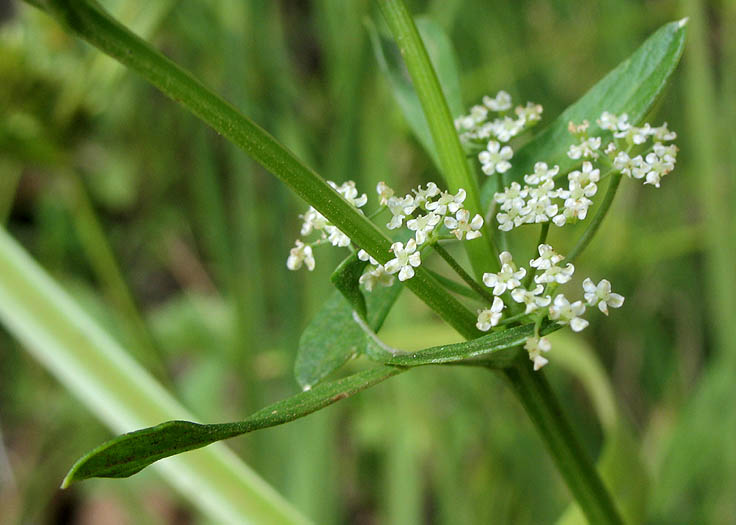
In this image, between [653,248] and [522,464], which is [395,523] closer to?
[522,464]

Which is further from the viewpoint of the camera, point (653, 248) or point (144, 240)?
point (144, 240)

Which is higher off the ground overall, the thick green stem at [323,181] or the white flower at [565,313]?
the thick green stem at [323,181]

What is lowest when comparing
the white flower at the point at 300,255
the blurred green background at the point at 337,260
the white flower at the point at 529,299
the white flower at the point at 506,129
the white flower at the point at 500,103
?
the white flower at the point at 529,299

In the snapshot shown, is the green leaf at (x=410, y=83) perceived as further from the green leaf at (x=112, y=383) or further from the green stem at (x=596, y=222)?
the green leaf at (x=112, y=383)

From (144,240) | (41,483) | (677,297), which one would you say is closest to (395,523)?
(677,297)

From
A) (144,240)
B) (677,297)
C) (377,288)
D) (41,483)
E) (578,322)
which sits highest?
(144,240)

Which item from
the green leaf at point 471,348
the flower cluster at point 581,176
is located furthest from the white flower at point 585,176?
the green leaf at point 471,348
